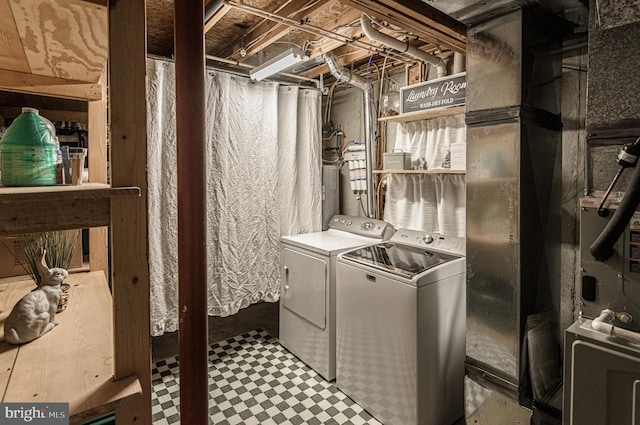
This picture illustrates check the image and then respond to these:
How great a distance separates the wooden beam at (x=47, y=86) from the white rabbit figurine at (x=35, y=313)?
844 mm

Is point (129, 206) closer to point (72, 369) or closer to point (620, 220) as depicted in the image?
point (72, 369)

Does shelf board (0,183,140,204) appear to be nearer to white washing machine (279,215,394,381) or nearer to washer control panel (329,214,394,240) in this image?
white washing machine (279,215,394,381)

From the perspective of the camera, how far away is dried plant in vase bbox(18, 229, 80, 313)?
141cm

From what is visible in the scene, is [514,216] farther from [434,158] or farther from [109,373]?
[109,373]

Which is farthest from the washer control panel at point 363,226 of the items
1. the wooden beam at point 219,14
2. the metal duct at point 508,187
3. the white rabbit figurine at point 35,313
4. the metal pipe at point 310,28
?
the white rabbit figurine at point 35,313

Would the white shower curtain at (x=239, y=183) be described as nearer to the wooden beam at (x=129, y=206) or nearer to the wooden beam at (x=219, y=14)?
the wooden beam at (x=219, y=14)

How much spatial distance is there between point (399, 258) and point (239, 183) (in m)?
1.59

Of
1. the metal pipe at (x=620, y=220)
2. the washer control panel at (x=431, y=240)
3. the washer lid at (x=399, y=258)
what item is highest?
the metal pipe at (x=620, y=220)

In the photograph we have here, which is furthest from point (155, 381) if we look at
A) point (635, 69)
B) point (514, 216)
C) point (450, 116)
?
point (635, 69)

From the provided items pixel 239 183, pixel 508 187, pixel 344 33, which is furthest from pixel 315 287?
pixel 344 33

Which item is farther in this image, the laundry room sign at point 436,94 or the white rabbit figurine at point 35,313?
the laundry room sign at point 436,94

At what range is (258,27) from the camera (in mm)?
2721

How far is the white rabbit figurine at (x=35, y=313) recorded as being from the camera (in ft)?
3.57

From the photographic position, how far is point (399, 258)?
2.54 m
